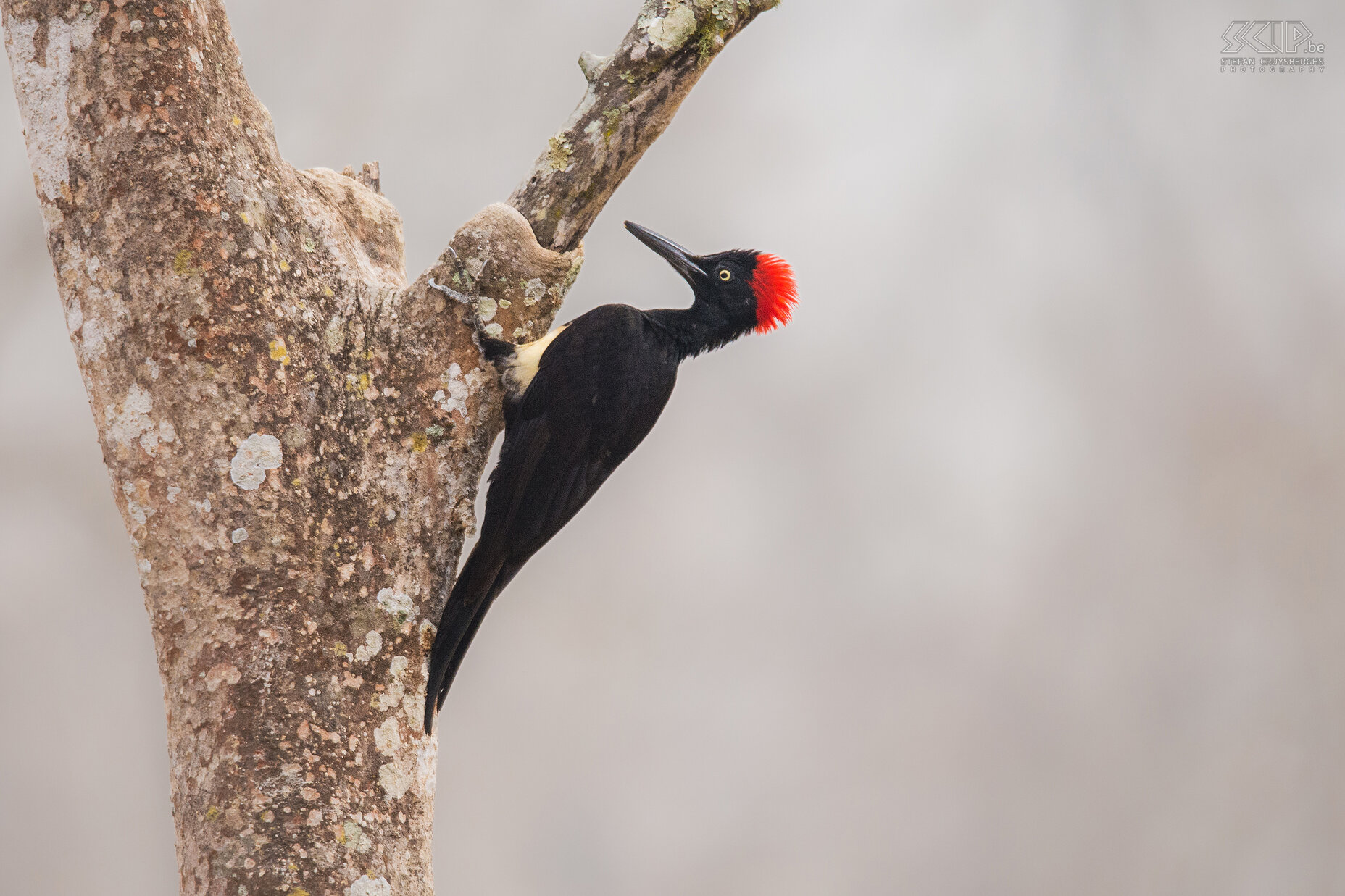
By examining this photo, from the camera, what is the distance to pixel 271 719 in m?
1.46

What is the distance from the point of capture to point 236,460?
5.05 feet

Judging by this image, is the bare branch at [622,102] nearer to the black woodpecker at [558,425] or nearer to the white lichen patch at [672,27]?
the white lichen patch at [672,27]

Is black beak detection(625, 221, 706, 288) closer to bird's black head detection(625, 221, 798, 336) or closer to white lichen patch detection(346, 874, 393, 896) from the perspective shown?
bird's black head detection(625, 221, 798, 336)

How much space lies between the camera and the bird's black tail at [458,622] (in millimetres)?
1673

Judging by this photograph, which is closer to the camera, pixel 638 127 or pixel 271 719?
pixel 271 719

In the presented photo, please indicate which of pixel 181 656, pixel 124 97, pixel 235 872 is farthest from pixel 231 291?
pixel 235 872

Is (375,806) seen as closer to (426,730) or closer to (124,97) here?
(426,730)

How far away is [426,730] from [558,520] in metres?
0.51

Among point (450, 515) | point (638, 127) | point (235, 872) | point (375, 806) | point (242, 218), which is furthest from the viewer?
point (638, 127)

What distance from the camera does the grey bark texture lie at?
1455 millimetres

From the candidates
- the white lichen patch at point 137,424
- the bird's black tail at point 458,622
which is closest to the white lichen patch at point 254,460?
the white lichen patch at point 137,424

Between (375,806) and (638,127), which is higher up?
(638,127)

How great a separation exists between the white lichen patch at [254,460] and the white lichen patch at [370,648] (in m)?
0.31

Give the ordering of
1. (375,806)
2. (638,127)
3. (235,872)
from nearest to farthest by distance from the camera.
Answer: (235,872) → (375,806) → (638,127)
